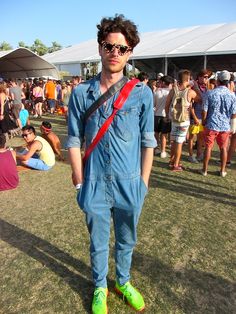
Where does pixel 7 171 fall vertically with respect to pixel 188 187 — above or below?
above

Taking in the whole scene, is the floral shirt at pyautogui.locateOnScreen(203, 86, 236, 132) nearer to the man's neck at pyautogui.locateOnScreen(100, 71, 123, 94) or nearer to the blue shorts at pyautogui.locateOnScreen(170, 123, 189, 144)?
the blue shorts at pyautogui.locateOnScreen(170, 123, 189, 144)

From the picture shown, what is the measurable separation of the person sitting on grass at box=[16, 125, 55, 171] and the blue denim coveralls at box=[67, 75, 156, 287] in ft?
13.4

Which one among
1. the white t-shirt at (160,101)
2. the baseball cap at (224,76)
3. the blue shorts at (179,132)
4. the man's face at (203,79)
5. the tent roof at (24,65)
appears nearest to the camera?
the baseball cap at (224,76)

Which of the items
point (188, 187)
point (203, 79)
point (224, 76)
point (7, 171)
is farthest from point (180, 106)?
point (7, 171)

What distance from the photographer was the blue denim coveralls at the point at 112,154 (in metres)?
1.92

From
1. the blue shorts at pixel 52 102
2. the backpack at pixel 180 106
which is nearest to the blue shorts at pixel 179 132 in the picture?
the backpack at pixel 180 106

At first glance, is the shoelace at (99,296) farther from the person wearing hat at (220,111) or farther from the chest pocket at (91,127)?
the person wearing hat at (220,111)

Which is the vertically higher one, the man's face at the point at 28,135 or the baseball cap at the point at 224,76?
the baseball cap at the point at 224,76

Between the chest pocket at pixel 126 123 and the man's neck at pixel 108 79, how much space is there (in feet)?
0.63

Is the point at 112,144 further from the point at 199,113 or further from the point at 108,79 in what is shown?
the point at 199,113

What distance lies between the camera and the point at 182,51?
17453 millimetres

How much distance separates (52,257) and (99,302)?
0.98 m

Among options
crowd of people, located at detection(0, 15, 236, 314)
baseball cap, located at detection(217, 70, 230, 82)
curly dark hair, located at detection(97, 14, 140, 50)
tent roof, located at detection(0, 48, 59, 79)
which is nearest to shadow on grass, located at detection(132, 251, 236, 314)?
crowd of people, located at detection(0, 15, 236, 314)

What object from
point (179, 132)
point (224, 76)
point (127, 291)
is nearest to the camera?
point (127, 291)
